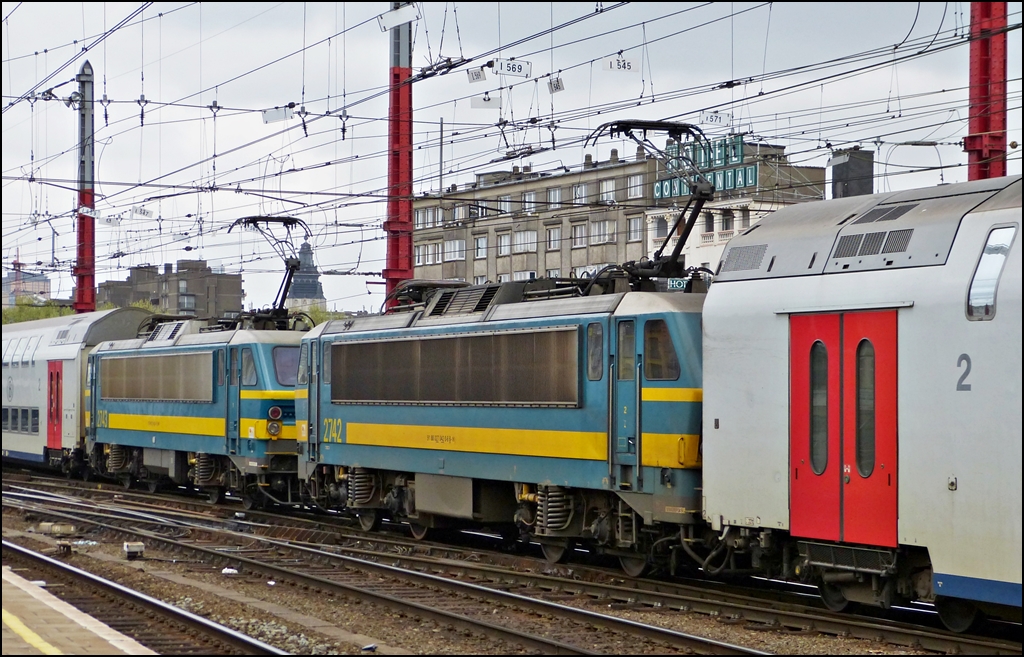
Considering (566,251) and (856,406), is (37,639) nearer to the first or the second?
(856,406)

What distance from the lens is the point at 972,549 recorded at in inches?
420

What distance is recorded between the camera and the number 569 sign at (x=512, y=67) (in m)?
20.5

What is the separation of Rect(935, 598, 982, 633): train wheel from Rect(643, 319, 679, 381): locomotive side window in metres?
3.92

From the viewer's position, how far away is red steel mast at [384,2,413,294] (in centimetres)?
2544

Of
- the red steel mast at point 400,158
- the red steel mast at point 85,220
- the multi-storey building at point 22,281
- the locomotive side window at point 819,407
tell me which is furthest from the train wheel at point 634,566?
the multi-storey building at point 22,281

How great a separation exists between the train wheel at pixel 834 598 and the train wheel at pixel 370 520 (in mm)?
10582

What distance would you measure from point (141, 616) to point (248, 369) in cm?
1194

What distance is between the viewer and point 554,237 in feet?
243

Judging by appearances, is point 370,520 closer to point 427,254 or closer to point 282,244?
point 282,244

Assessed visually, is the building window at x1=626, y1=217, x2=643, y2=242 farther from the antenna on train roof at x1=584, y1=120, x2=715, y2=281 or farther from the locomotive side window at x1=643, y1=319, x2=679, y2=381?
the locomotive side window at x1=643, y1=319, x2=679, y2=381

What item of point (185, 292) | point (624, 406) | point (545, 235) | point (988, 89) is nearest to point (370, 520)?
point (624, 406)

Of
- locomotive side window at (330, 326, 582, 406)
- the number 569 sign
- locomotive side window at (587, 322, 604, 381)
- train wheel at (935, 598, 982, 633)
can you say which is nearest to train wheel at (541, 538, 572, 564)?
locomotive side window at (330, 326, 582, 406)

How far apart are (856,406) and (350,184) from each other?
22.2m

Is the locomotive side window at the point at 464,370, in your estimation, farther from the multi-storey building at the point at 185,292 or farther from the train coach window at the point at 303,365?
the multi-storey building at the point at 185,292
